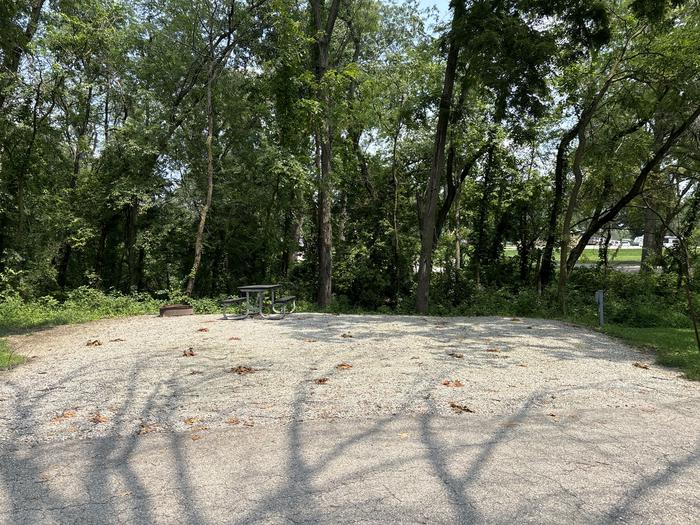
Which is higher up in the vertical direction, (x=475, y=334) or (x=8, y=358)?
(x=475, y=334)

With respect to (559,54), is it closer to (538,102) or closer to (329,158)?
(538,102)

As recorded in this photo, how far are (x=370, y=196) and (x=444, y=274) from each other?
389cm

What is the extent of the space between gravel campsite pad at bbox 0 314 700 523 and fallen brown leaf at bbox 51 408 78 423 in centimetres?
3

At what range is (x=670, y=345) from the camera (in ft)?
27.0

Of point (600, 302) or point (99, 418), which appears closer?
point (99, 418)

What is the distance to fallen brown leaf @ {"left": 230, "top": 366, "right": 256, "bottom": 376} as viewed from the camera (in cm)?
568

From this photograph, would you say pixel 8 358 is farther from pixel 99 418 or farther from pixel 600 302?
pixel 600 302

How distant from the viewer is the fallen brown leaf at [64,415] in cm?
422

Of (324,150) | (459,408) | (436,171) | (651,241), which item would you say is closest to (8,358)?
(459,408)

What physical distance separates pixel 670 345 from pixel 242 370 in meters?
6.73

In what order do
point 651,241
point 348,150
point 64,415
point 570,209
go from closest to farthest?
point 64,415
point 570,209
point 348,150
point 651,241

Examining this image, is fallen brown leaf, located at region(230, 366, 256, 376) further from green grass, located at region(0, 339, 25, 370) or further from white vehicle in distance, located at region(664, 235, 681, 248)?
white vehicle in distance, located at region(664, 235, 681, 248)

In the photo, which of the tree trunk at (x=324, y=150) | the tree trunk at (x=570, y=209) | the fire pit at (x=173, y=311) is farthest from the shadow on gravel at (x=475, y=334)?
the tree trunk at (x=324, y=150)

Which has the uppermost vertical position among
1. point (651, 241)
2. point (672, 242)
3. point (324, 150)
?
point (324, 150)
